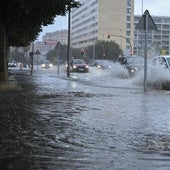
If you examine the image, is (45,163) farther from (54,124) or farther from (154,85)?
(154,85)

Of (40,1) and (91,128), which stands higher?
(40,1)

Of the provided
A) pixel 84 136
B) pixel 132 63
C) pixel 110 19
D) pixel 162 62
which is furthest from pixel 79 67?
pixel 110 19

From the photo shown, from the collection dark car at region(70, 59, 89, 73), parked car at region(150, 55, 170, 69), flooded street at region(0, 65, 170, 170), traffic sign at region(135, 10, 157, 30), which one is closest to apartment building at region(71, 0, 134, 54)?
dark car at region(70, 59, 89, 73)

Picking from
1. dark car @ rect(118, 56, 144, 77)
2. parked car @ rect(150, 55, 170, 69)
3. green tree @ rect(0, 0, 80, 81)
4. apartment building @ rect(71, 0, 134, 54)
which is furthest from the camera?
apartment building @ rect(71, 0, 134, 54)

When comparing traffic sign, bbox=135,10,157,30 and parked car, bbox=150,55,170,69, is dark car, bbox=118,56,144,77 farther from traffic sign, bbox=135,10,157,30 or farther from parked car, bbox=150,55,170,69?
traffic sign, bbox=135,10,157,30

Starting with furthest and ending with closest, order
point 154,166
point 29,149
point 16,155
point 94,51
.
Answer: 1. point 94,51
2. point 29,149
3. point 16,155
4. point 154,166

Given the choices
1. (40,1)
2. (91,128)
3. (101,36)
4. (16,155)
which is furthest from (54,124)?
(101,36)

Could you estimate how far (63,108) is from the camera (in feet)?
47.3

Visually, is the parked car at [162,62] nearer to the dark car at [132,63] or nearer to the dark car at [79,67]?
the dark car at [132,63]

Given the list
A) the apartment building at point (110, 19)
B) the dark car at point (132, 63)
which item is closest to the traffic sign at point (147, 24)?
the dark car at point (132, 63)

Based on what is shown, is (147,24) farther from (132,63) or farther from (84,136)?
(132,63)

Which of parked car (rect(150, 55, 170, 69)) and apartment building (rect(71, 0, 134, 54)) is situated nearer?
parked car (rect(150, 55, 170, 69))

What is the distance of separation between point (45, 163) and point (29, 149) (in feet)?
3.26

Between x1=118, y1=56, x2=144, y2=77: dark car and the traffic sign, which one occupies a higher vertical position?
the traffic sign
